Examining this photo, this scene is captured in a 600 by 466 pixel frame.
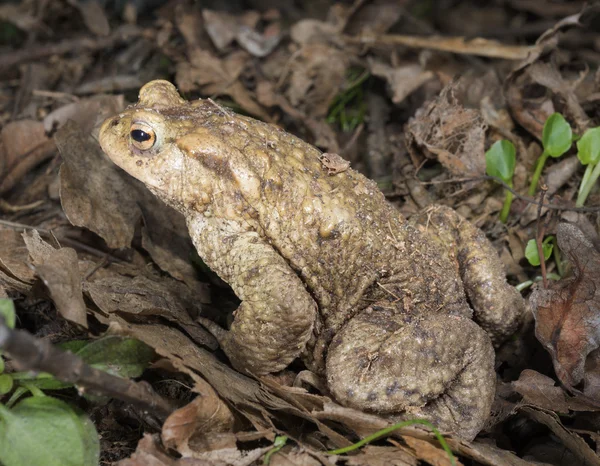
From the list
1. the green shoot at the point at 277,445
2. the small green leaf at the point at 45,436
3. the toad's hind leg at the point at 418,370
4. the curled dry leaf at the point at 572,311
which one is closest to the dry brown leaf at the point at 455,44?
the curled dry leaf at the point at 572,311

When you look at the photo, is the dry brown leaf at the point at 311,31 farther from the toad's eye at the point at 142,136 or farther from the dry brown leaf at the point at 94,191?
the toad's eye at the point at 142,136

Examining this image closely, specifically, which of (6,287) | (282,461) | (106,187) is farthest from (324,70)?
(282,461)

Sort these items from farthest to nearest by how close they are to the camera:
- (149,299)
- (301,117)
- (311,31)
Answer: (311,31), (301,117), (149,299)

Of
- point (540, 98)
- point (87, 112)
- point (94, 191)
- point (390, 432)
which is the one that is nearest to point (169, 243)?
point (94, 191)

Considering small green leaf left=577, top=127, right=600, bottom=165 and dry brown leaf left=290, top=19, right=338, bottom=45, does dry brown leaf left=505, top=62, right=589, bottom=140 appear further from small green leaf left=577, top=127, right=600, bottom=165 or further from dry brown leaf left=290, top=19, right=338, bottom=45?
dry brown leaf left=290, top=19, right=338, bottom=45

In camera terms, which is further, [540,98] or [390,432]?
[540,98]

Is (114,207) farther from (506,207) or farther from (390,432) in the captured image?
(506,207)

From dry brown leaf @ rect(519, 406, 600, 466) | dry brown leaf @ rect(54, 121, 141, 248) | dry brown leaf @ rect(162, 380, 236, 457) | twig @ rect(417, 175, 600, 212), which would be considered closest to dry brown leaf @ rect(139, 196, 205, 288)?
dry brown leaf @ rect(54, 121, 141, 248)

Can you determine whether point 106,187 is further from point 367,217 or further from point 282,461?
point 282,461
